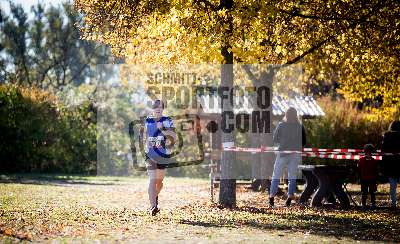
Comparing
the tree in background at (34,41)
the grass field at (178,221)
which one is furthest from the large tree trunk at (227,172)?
the tree in background at (34,41)

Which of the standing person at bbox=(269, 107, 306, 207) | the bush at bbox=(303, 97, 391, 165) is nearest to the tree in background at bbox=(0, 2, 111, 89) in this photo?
the bush at bbox=(303, 97, 391, 165)

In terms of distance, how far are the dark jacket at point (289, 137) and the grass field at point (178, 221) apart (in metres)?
1.37

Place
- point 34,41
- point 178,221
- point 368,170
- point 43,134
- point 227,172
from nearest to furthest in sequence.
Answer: point 178,221 → point 368,170 → point 227,172 → point 43,134 → point 34,41

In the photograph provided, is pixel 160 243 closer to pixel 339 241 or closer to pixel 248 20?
pixel 339 241

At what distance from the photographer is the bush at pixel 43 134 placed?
26.4m

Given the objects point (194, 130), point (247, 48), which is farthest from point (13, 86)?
point (247, 48)

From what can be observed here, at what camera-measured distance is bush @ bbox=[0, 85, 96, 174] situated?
86.6 ft

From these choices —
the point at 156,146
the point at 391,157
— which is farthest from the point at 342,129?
the point at 156,146

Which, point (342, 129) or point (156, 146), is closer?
point (156, 146)

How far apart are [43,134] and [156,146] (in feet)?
53.9

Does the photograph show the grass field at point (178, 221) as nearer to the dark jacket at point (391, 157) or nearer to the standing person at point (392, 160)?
the standing person at point (392, 160)

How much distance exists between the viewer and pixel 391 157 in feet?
46.4

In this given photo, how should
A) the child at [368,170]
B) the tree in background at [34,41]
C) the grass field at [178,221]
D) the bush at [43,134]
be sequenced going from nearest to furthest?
the grass field at [178,221] < the child at [368,170] < the bush at [43,134] < the tree in background at [34,41]

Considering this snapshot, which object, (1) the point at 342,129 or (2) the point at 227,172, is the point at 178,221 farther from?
(1) the point at 342,129
